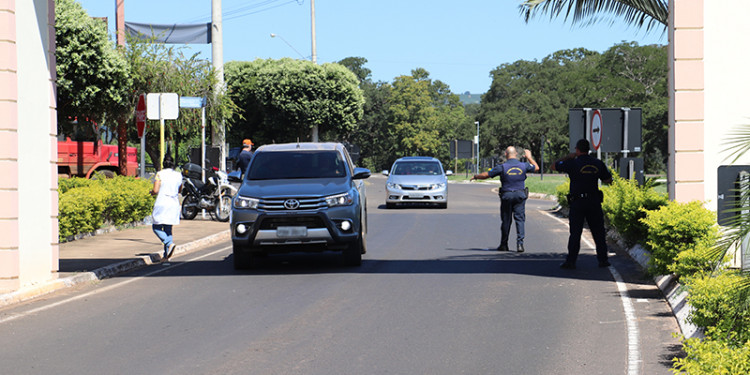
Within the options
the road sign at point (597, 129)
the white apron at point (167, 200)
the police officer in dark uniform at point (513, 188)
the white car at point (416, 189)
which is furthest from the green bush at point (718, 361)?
the white car at point (416, 189)

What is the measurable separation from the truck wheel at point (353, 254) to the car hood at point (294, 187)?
31.5 inches

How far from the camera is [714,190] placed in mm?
10750

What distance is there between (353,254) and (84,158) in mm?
20937

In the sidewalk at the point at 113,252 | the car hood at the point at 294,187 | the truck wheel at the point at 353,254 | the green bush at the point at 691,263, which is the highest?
the car hood at the point at 294,187

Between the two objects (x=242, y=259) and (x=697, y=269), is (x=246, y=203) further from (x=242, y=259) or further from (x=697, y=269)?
(x=697, y=269)

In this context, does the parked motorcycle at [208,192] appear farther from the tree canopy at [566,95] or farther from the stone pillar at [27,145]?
the tree canopy at [566,95]

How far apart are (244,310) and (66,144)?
2334 cm

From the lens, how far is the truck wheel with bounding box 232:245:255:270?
12890 mm

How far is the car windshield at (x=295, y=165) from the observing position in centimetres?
1374

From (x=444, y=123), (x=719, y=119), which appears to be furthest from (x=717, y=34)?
(x=444, y=123)

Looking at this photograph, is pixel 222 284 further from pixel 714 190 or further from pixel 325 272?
pixel 714 190

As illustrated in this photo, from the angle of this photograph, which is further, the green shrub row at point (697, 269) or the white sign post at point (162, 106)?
the white sign post at point (162, 106)

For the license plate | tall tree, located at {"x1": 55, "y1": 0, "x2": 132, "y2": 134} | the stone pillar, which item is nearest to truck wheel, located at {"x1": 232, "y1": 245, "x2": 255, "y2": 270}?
the license plate

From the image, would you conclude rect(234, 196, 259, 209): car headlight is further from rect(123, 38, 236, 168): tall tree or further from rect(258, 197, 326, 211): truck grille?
rect(123, 38, 236, 168): tall tree
